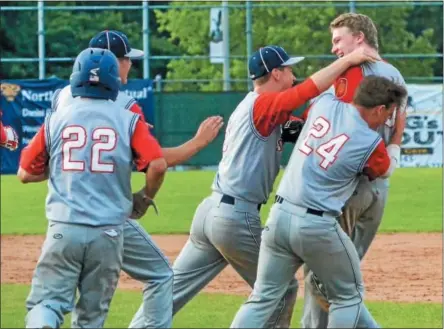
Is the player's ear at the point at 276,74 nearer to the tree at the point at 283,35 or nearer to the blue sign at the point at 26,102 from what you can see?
the blue sign at the point at 26,102

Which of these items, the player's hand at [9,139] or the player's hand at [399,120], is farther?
the player's hand at [9,139]

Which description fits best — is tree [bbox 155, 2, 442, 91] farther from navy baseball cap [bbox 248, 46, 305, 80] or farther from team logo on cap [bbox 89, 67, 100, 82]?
team logo on cap [bbox 89, 67, 100, 82]

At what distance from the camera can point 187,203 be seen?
1945 cm

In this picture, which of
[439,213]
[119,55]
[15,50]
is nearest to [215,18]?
[15,50]

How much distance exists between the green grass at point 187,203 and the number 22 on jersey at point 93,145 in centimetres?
1007

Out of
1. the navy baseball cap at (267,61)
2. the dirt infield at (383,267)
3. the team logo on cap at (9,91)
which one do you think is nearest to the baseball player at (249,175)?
the navy baseball cap at (267,61)

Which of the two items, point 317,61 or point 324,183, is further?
point 317,61

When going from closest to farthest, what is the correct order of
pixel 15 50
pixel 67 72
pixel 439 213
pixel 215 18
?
pixel 439 213
pixel 215 18
pixel 67 72
pixel 15 50

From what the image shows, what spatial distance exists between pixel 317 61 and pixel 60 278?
27099mm

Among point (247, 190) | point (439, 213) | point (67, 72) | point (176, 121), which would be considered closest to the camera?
point (247, 190)

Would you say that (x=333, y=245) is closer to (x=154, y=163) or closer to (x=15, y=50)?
(x=154, y=163)

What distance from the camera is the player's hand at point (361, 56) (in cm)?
648

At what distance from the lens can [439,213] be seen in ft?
57.5

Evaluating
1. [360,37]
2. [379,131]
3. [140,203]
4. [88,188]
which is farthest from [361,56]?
[88,188]
